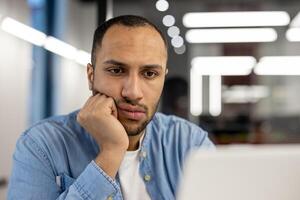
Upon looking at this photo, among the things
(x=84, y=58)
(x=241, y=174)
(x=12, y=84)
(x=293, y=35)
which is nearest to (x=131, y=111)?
(x=241, y=174)

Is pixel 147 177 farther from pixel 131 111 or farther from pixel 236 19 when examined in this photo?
pixel 236 19

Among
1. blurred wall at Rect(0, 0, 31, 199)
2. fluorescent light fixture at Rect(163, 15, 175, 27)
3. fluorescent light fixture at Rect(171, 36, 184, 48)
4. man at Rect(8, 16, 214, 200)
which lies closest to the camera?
man at Rect(8, 16, 214, 200)

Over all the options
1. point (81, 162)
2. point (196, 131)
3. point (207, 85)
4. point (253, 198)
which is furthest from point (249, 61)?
point (253, 198)

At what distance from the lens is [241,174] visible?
17.0 inches

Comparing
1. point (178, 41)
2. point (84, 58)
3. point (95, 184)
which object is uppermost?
point (178, 41)

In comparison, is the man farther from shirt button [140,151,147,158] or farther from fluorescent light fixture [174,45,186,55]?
fluorescent light fixture [174,45,186,55]

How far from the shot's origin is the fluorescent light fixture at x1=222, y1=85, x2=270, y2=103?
3.79 m

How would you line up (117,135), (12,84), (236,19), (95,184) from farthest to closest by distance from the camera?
(236,19) < (12,84) < (117,135) < (95,184)

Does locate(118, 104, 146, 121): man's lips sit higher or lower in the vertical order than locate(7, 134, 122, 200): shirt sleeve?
higher

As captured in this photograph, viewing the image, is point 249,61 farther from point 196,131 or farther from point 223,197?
point 223,197

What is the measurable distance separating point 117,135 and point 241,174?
531 millimetres

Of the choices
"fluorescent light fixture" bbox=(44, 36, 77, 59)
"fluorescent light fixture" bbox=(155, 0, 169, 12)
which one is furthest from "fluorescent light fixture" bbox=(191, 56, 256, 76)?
"fluorescent light fixture" bbox=(44, 36, 77, 59)

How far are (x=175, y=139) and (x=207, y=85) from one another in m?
2.59

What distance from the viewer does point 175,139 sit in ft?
3.83
